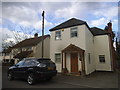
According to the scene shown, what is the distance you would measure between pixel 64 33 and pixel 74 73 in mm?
5203

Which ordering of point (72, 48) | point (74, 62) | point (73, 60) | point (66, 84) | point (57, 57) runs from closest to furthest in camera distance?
point (66, 84) → point (72, 48) → point (74, 62) → point (73, 60) → point (57, 57)

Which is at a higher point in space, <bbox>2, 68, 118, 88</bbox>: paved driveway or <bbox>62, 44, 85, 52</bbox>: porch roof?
<bbox>62, 44, 85, 52</bbox>: porch roof

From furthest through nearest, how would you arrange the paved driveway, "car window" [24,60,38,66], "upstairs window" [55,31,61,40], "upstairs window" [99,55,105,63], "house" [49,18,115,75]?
1. "upstairs window" [99,55,105,63]
2. "upstairs window" [55,31,61,40]
3. "house" [49,18,115,75]
4. "car window" [24,60,38,66]
5. the paved driveway

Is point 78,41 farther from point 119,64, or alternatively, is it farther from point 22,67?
point 119,64

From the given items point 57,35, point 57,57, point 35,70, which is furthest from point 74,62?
point 35,70

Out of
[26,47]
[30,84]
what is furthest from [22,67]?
[26,47]

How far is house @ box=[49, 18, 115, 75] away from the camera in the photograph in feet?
41.2

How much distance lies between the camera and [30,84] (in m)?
7.90

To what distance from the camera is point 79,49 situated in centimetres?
1226

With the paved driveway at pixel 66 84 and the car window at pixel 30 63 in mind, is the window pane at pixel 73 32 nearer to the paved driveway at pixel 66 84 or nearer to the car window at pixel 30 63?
the paved driveway at pixel 66 84

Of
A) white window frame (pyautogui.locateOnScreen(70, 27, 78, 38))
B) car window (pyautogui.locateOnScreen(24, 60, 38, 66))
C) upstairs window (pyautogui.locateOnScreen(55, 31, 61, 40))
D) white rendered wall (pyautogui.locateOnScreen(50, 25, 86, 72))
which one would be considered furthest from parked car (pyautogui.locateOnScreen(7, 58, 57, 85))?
upstairs window (pyautogui.locateOnScreen(55, 31, 61, 40))

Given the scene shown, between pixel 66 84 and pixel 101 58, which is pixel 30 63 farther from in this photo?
pixel 101 58

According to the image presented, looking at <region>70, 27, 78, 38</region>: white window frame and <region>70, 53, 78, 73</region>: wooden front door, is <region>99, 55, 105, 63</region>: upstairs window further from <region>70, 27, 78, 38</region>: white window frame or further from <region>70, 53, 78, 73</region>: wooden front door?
<region>70, 27, 78, 38</region>: white window frame

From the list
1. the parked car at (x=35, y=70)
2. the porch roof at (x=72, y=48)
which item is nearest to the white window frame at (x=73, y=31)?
the porch roof at (x=72, y=48)
